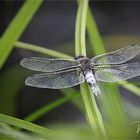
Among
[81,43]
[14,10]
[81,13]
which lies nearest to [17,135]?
[81,43]

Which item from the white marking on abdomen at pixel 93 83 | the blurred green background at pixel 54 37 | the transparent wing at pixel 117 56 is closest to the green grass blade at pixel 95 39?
the transparent wing at pixel 117 56

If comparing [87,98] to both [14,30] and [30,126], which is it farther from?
[14,30]

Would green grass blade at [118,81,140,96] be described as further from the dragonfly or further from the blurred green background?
the blurred green background


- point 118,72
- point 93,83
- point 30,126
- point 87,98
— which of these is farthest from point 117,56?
point 30,126

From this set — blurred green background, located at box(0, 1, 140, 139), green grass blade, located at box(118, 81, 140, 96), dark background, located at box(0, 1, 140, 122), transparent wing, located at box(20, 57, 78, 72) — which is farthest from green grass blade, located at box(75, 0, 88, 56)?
dark background, located at box(0, 1, 140, 122)

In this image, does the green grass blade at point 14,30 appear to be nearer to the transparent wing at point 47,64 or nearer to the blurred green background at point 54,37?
the transparent wing at point 47,64

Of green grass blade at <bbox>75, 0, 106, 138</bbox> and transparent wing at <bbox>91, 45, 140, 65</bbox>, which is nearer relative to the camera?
green grass blade at <bbox>75, 0, 106, 138</bbox>
